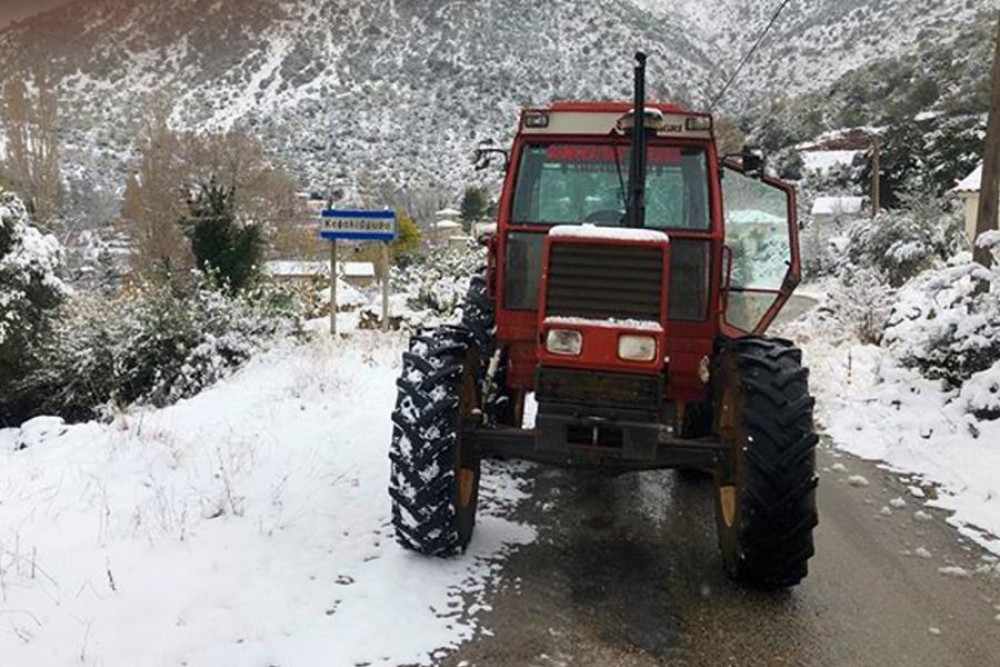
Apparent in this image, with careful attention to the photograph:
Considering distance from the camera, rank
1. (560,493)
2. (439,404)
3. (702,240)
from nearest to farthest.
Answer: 1. (439,404)
2. (702,240)
3. (560,493)

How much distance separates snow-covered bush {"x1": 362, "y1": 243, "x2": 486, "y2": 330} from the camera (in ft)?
42.9

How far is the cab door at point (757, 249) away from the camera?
552 cm

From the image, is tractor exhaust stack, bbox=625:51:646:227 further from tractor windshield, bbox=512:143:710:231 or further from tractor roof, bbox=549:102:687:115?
tractor roof, bbox=549:102:687:115

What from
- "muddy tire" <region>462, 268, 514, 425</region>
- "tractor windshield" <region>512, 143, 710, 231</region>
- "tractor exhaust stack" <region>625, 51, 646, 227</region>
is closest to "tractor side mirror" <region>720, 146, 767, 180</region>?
"tractor windshield" <region>512, 143, 710, 231</region>

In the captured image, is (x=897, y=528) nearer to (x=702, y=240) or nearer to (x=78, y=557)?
(x=702, y=240)

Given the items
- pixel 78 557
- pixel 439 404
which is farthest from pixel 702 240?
pixel 78 557

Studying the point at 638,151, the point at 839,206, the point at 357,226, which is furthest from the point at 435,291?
the point at 839,206

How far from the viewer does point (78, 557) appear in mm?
3777

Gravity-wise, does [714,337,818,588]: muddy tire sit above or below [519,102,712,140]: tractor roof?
below

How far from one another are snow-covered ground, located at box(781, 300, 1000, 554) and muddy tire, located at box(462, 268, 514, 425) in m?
2.92

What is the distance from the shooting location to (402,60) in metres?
79.9

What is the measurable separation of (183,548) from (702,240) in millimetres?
3249

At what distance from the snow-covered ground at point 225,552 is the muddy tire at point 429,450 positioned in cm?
21

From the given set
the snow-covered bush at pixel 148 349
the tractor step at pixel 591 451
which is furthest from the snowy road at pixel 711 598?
the snow-covered bush at pixel 148 349
